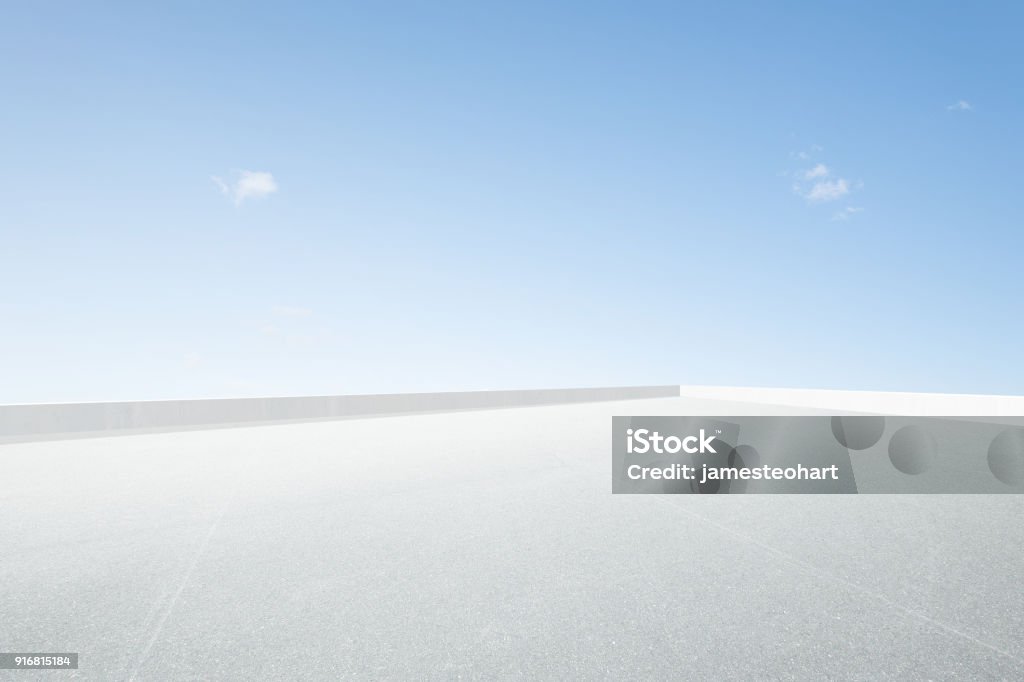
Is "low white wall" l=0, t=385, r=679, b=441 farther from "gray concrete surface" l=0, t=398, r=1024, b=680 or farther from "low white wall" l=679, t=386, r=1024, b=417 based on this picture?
"low white wall" l=679, t=386, r=1024, b=417

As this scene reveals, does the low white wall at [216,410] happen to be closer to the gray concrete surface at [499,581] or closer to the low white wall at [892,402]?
the gray concrete surface at [499,581]

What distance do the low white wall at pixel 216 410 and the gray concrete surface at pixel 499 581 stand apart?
8.44m

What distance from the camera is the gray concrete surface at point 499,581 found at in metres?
3.20

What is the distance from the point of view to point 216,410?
719 inches

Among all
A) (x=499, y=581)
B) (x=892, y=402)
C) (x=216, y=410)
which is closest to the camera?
(x=499, y=581)

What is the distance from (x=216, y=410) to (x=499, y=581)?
16887 millimetres

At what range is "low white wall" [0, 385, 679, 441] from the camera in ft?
48.3

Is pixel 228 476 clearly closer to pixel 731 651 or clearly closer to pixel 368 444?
pixel 368 444

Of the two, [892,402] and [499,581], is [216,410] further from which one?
[892,402]

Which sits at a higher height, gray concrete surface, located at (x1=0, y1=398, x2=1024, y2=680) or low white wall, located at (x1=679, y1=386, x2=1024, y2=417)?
gray concrete surface, located at (x1=0, y1=398, x2=1024, y2=680)

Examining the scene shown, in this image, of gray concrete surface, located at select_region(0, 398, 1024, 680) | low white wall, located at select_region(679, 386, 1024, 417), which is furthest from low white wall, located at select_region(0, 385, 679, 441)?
low white wall, located at select_region(679, 386, 1024, 417)

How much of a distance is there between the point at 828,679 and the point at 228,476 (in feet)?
28.3

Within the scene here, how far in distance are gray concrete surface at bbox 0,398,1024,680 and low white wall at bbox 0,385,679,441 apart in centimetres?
844

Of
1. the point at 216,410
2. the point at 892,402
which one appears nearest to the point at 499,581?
the point at 216,410
